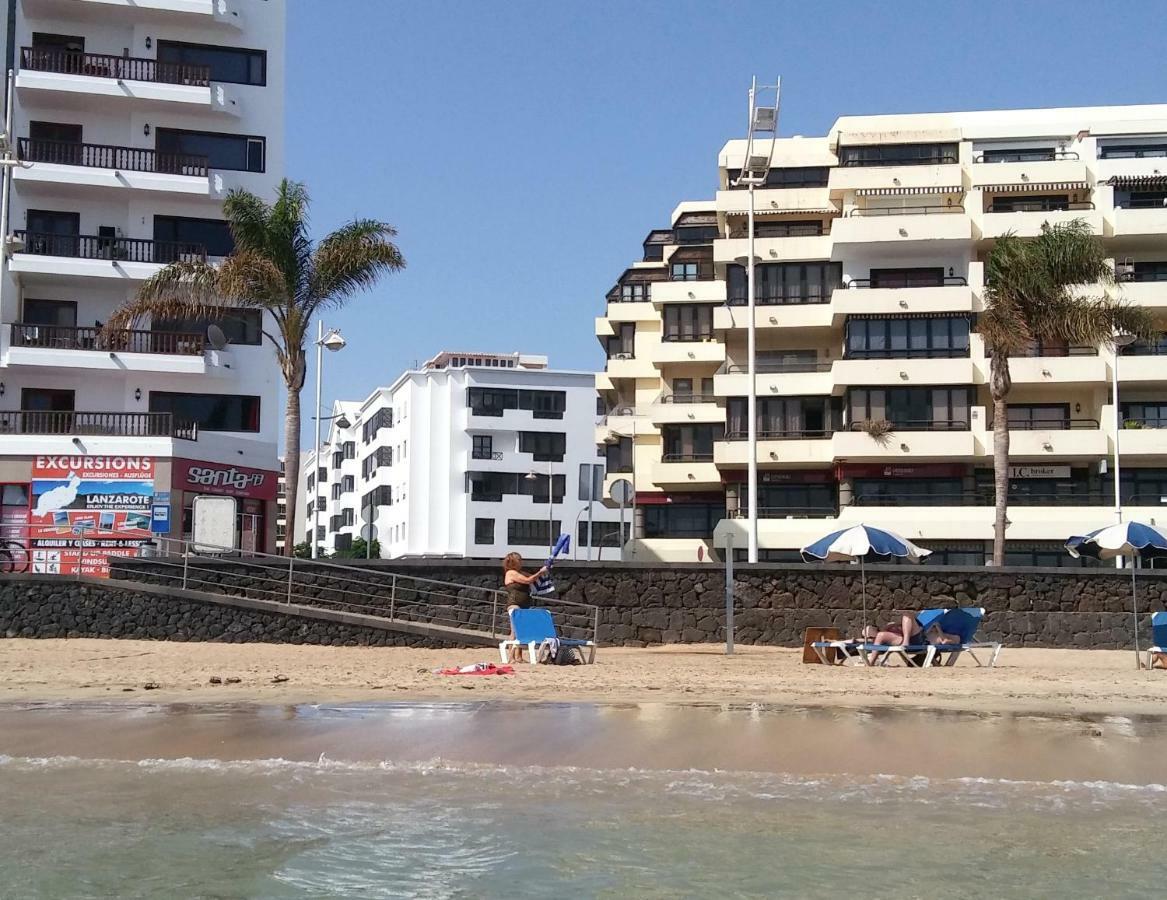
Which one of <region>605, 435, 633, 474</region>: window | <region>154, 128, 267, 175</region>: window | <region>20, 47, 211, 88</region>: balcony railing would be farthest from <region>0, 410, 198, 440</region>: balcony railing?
<region>605, 435, 633, 474</region>: window

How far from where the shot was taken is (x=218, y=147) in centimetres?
4219

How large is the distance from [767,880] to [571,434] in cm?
7402

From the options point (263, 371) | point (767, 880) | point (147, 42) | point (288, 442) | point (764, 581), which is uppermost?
point (147, 42)

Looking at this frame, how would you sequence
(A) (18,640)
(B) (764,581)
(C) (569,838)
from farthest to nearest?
1. (B) (764,581)
2. (A) (18,640)
3. (C) (569,838)

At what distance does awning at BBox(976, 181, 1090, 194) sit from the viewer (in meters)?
49.7

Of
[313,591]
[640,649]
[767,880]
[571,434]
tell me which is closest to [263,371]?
[313,591]

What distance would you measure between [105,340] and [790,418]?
26.0m

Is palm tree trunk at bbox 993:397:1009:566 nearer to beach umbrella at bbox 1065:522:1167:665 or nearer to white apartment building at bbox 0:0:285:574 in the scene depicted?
beach umbrella at bbox 1065:522:1167:665

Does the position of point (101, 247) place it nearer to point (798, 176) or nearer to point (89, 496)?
point (89, 496)

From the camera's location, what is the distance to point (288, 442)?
101ft

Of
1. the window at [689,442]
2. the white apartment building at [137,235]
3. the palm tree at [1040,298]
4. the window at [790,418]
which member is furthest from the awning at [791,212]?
the white apartment building at [137,235]

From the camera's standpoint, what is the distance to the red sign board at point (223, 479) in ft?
126

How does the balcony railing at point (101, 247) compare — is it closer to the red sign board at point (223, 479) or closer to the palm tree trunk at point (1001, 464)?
the red sign board at point (223, 479)

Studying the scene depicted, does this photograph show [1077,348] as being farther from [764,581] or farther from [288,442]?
[288,442]
